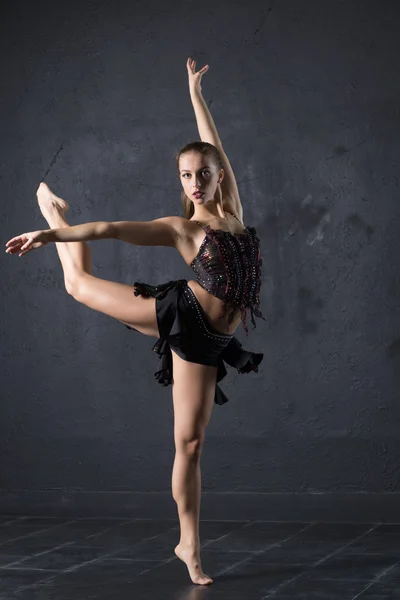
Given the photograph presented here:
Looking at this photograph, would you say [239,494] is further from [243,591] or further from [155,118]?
[155,118]

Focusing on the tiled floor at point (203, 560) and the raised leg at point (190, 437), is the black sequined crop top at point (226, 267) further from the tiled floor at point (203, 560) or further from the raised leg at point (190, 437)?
the tiled floor at point (203, 560)

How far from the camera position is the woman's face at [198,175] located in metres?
3.76

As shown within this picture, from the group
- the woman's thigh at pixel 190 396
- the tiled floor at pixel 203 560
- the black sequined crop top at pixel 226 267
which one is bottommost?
the tiled floor at pixel 203 560

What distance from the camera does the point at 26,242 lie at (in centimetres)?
333

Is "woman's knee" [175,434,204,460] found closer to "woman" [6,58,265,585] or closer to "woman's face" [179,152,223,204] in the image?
"woman" [6,58,265,585]

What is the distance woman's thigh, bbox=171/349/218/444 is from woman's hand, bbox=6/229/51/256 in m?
0.79

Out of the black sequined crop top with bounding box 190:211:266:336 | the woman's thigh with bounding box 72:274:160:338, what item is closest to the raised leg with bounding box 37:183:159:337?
the woman's thigh with bounding box 72:274:160:338

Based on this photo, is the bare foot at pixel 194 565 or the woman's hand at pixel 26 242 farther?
the bare foot at pixel 194 565

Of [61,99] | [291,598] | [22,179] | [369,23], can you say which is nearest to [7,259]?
[22,179]

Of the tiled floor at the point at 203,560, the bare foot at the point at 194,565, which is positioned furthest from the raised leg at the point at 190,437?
the tiled floor at the point at 203,560

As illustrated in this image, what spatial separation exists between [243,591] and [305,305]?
1.89 metres

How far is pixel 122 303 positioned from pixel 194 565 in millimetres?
1091

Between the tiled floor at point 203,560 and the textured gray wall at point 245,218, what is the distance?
14.8 inches

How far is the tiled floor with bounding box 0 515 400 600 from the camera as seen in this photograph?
3666 millimetres
